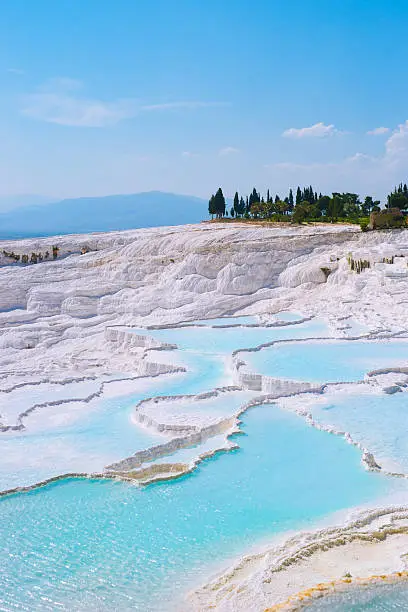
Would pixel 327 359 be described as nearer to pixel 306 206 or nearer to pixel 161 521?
pixel 161 521

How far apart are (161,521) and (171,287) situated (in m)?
14.7

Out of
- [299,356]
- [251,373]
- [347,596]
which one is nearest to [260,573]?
[347,596]

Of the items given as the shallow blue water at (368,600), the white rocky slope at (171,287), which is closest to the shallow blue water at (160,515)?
the shallow blue water at (368,600)

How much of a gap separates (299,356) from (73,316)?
9304 millimetres

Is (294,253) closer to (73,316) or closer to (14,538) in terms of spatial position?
(73,316)

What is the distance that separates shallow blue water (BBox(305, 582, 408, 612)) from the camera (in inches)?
186

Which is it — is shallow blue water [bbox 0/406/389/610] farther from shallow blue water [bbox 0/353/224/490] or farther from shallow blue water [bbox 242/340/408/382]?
shallow blue water [bbox 242/340/408/382]

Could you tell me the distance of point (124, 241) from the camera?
26.5m

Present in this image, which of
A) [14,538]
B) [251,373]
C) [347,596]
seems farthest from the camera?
[251,373]

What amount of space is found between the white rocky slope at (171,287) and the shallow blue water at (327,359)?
1.93 meters

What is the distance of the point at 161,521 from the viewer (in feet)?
20.8

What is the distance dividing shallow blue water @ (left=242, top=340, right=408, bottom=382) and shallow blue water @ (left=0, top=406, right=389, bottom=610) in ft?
10.0

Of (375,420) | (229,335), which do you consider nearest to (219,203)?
(229,335)

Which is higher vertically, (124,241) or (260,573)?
(124,241)
